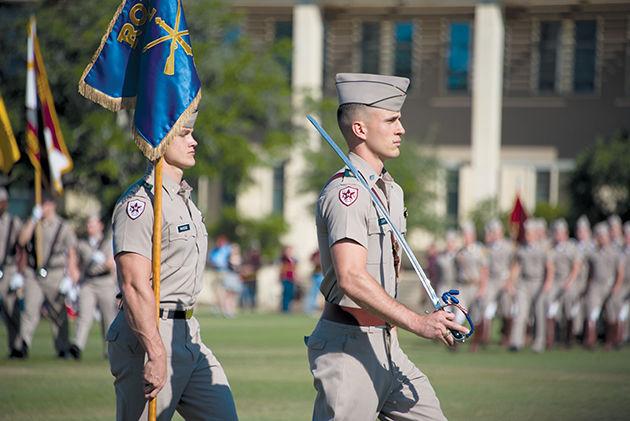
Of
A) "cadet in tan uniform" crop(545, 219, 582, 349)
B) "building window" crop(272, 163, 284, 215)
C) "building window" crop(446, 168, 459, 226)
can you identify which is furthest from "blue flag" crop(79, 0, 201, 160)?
"building window" crop(272, 163, 284, 215)

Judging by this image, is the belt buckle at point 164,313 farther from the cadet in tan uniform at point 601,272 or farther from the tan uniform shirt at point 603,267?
the tan uniform shirt at point 603,267

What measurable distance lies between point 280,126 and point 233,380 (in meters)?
24.7

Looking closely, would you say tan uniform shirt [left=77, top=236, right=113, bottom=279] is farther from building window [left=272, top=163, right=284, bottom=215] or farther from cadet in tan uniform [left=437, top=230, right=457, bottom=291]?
building window [left=272, top=163, right=284, bottom=215]

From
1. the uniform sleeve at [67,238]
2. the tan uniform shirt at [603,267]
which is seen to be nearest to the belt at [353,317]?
the uniform sleeve at [67,238]

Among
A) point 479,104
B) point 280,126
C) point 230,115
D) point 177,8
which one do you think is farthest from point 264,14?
point 177,8

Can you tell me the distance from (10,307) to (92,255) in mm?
1289

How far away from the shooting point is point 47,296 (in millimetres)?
17203

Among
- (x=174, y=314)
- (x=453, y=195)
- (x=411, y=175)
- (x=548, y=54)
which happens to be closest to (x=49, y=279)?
(x=174, y=314)

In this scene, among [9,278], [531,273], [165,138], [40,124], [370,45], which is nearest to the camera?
[165,138]

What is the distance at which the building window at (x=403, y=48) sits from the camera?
173 feet

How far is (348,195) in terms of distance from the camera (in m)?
6.00

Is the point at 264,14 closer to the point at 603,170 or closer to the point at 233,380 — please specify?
the point at 603,170

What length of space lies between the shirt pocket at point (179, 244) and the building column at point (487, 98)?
41277 mm

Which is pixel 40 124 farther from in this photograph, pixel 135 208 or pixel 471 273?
pixel 135 208
